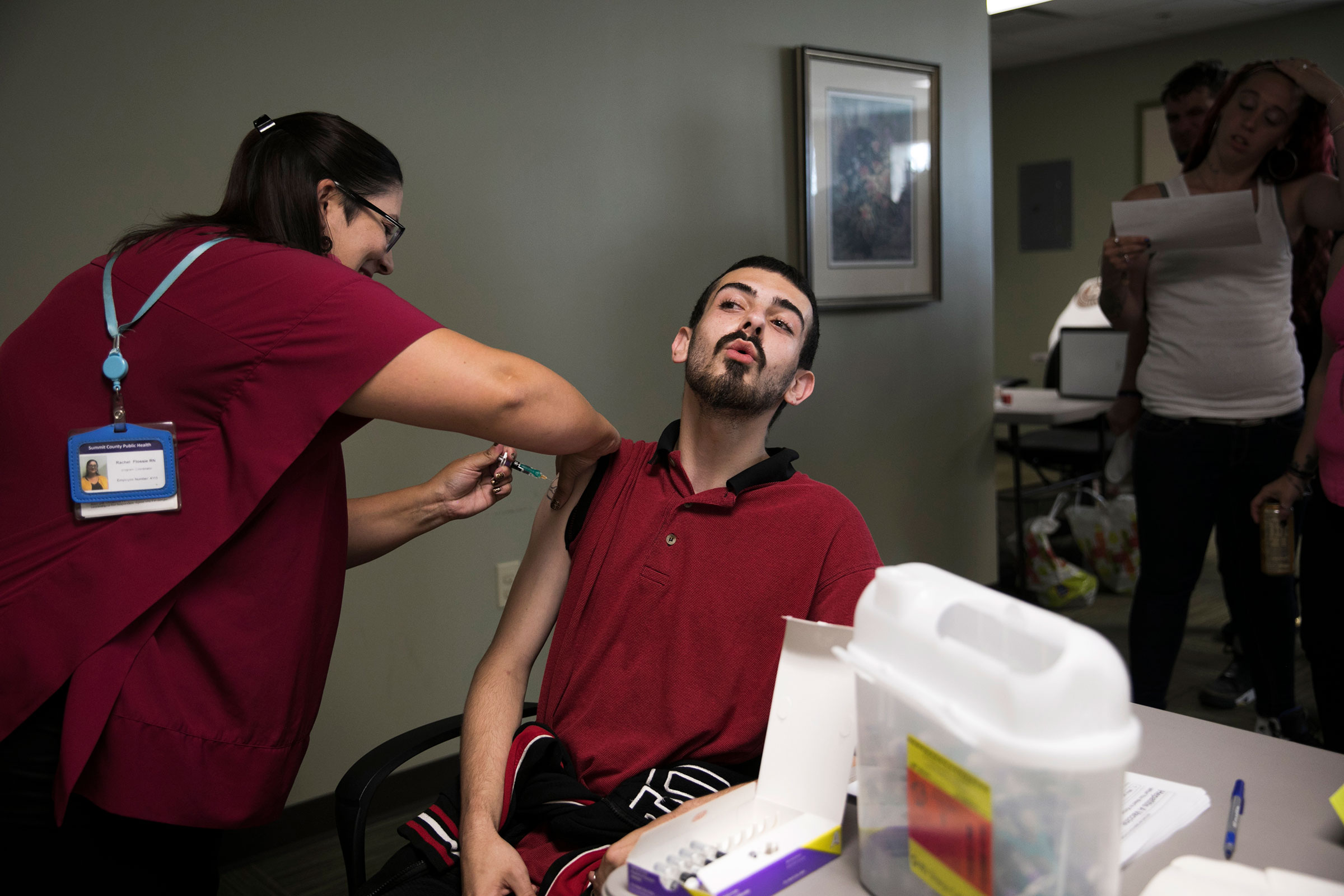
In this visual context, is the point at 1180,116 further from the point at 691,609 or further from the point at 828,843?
the point at 828,843

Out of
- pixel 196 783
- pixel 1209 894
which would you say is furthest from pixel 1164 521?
A: pixel 196 783

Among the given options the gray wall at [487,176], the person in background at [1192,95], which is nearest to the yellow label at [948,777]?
the gray wall at [487,176]

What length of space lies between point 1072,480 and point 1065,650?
4.12 m

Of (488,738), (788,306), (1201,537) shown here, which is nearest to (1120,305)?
(1201,537)

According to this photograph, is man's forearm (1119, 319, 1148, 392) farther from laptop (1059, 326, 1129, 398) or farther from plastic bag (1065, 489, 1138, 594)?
laptop (1059, 326, 1129, 398)

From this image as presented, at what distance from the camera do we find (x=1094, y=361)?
182 inches

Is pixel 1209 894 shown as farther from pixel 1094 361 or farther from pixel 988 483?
pixel 1094 361

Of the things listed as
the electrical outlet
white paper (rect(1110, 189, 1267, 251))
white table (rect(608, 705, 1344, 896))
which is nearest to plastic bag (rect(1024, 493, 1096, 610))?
white paper (rect(1110, 189, 1267, 251))

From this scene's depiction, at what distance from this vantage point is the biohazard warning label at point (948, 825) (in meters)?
0.75

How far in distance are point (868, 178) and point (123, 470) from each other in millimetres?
2707

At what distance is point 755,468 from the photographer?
59.7 inches

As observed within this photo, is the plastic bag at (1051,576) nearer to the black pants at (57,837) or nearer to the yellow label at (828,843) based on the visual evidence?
the yellow label at (828,843)

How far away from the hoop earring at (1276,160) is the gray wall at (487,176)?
1272 millimetres

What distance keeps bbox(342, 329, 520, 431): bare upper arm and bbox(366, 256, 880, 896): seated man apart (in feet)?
1.38
